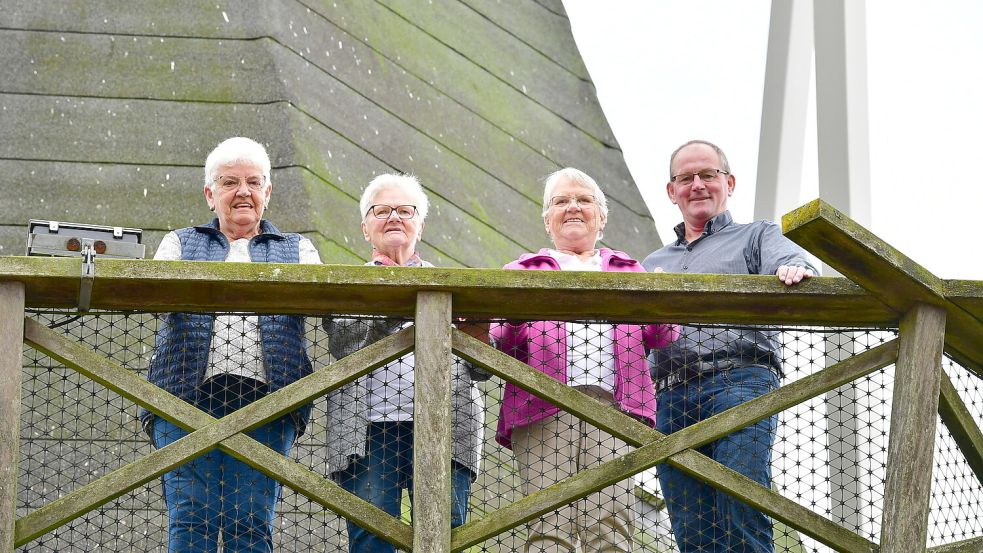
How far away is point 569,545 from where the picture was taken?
223 inches

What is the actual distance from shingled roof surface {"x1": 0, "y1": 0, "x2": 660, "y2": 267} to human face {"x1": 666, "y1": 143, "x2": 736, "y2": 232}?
97.9 inches

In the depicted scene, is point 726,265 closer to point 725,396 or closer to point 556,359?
point 725,396

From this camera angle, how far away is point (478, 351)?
5.58 meters

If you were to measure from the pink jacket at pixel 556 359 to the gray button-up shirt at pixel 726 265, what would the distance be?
0.08 meters

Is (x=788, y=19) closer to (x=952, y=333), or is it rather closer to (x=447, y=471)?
(x=952, y=333)

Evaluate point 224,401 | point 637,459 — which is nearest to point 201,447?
point 224,401

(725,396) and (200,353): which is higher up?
(200,353)

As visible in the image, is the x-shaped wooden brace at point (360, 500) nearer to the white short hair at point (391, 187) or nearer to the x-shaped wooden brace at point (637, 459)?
the x-shaped wooden brace at point (637, 459)

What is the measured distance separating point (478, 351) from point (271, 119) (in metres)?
3.74

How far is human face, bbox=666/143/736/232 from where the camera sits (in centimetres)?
634

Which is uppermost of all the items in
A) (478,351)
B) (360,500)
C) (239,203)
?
(239,203)

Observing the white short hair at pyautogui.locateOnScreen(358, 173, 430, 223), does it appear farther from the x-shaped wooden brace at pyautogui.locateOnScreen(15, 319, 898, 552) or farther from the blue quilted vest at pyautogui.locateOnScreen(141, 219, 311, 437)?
the x-shaped wooden brace at pyautogui.locateOnScreen(15, 319, 898, 552)

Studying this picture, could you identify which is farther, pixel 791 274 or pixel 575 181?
pixel 575 181

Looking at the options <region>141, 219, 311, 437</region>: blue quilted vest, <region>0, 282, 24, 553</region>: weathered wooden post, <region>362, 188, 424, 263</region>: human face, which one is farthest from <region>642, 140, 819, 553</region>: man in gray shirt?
<region>0, 282, 24, 553</region>: weathered wooden post
